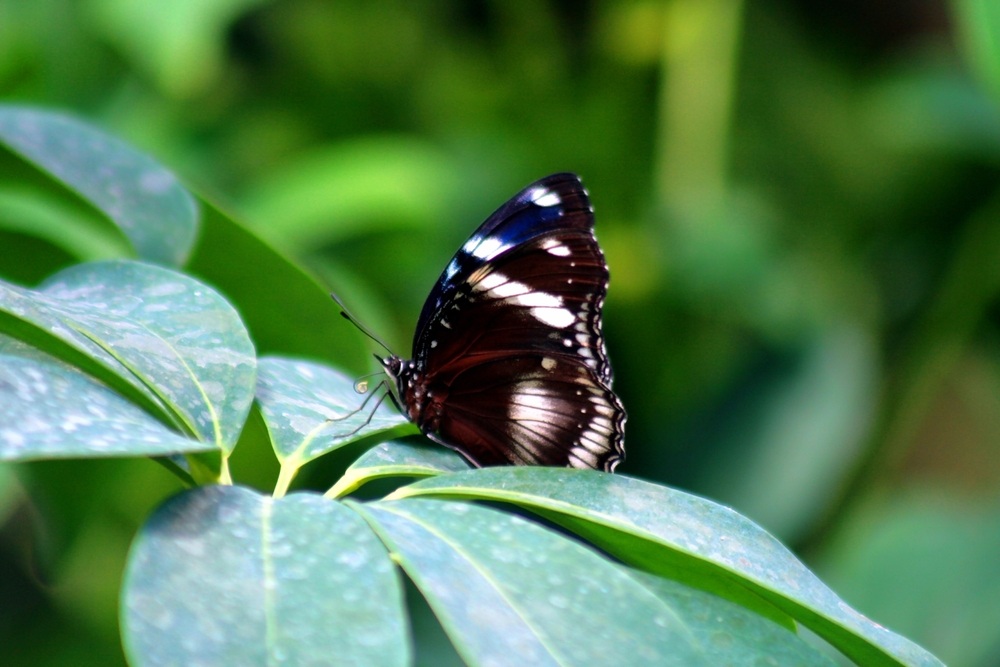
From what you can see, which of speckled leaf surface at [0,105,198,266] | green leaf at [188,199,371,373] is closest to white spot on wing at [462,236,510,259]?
green leaf at [188,199,371,373]

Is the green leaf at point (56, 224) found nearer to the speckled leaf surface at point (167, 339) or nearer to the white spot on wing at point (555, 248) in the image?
the speckled leaf surface at point (167, 339)

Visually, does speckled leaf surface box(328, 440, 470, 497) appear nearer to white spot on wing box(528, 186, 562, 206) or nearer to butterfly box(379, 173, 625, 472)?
butterfly box(379, 173, 625, 472)

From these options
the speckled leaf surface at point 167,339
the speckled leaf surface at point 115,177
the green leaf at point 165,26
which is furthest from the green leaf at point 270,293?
the green leaf at point 165,26

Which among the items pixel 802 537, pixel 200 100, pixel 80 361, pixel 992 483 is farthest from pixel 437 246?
pixel 80 361

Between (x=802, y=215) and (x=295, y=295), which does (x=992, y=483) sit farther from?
(x=295, y=295)

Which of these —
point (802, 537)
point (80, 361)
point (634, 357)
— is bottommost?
point (802, 537)

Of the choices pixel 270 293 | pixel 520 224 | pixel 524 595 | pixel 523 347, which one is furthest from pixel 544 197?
pixel 524 595
